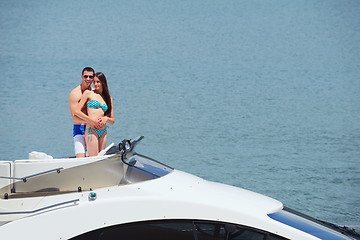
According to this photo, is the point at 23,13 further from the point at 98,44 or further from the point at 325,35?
the point at 325,35


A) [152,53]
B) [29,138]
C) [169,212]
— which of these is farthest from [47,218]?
[152,53]

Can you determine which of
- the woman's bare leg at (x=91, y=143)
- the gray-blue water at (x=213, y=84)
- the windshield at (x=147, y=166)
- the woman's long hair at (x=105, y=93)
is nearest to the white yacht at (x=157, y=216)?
the windshield at (x=147, y=166)

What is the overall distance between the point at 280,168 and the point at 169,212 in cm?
999

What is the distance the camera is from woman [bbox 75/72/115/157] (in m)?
6.91

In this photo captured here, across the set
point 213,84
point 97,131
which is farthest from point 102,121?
point 213,84

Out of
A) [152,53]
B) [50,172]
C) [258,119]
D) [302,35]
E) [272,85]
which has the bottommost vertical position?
[50,172]

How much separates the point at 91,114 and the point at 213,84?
1908 centimetres

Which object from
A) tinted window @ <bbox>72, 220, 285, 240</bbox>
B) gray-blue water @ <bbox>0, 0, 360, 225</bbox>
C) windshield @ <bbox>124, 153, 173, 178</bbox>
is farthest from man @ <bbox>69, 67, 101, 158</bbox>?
gray-blue water @ <bbox>0, 0, 360, 225</bbox>

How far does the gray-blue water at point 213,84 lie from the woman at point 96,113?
414 centimetres

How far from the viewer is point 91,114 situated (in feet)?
23.0

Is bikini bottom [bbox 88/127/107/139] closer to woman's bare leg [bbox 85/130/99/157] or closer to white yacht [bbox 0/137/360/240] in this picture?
woman's bare leg [bbox 85/130/99/157]

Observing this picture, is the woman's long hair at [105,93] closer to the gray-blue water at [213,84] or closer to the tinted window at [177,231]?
the tinted window at [177,231]

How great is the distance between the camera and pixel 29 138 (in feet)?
57.6

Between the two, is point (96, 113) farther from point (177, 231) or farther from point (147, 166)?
point (177, 231)
